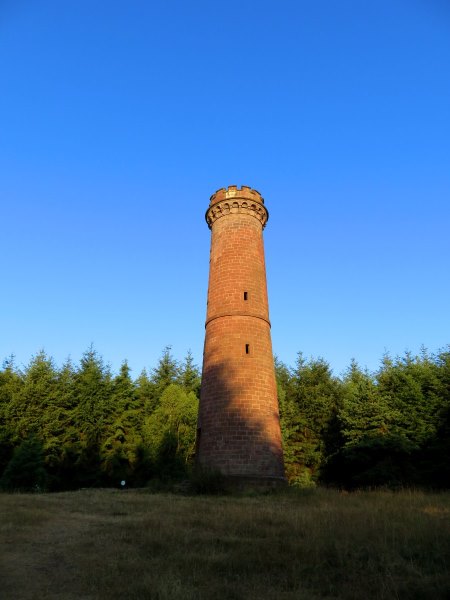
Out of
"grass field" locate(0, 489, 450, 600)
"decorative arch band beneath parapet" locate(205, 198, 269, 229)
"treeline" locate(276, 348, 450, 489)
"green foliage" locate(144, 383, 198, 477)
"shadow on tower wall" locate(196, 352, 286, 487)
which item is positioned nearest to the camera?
"grass field" locate(0, 489, 450, 600)

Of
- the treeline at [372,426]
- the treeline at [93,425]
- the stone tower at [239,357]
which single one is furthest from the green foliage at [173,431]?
the stone tower at [239,357]

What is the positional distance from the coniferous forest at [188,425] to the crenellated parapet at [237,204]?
45.0 feet

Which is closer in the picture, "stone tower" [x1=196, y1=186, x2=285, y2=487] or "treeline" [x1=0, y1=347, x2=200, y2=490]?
"stone tower" [x1=196, y1=186, x2=285, y2=487]

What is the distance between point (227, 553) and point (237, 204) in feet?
54.7

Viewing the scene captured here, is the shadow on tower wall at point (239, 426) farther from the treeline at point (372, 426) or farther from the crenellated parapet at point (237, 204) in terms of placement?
the treeline at point (372, 426)

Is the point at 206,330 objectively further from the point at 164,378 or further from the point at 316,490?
the point at 164,378

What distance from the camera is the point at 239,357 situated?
60.6ft

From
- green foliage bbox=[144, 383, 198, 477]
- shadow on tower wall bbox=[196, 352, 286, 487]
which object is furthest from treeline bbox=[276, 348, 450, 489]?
shadow on tower wall bbox=[196, 352, 286, 487]

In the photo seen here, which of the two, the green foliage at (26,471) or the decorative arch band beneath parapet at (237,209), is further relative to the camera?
the decorative arch band beneath parapet at (237,209)

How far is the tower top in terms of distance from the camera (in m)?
Result: 21.7

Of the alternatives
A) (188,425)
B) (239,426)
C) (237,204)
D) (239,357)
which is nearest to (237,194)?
(237,204)

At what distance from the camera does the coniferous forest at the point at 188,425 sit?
84.2 feet

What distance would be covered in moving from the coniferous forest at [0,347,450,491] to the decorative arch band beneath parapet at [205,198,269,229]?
1352 centimetres

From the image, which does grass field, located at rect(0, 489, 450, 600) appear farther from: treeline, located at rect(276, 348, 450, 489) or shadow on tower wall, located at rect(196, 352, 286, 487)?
treeline, located at rect(276, 348, 450, 489)
